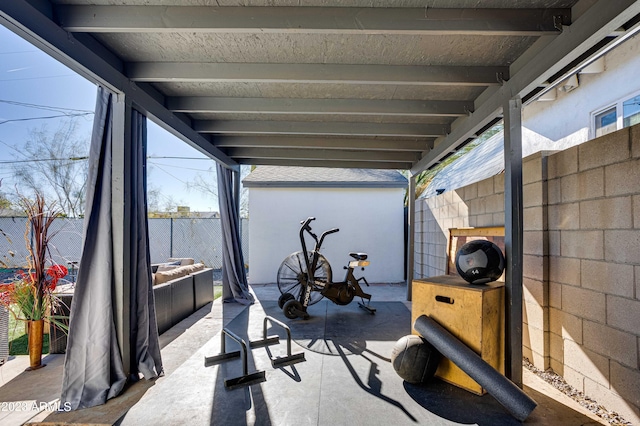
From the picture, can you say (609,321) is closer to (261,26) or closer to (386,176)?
(261,26)

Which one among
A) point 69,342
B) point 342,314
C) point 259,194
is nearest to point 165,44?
point 69,342

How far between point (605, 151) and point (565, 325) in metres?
1.43

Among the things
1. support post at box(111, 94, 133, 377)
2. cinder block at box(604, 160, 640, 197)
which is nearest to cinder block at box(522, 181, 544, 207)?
cinder block at box(604, 160, 640, 197)

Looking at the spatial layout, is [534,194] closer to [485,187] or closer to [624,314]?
[485,187]

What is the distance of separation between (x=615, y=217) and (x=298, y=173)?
7010 mm

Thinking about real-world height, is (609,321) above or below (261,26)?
below

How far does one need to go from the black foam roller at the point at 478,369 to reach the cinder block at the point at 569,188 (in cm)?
149

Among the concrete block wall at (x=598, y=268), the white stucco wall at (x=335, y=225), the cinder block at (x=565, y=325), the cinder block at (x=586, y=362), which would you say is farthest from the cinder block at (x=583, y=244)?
the white stucco wall at (x=335, y=225)

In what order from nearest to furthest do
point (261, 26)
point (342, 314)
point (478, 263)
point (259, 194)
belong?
point (261, 26) → point (478, 263) → point (342, 314) → point (259, 194)

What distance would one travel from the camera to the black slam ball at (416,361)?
8.77ft

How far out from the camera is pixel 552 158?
2822 mm

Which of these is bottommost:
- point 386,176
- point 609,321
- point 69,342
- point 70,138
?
point 69,342

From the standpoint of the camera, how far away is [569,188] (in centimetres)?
262

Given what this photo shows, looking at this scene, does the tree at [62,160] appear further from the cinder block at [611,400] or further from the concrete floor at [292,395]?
the cinder block at [611,400]
